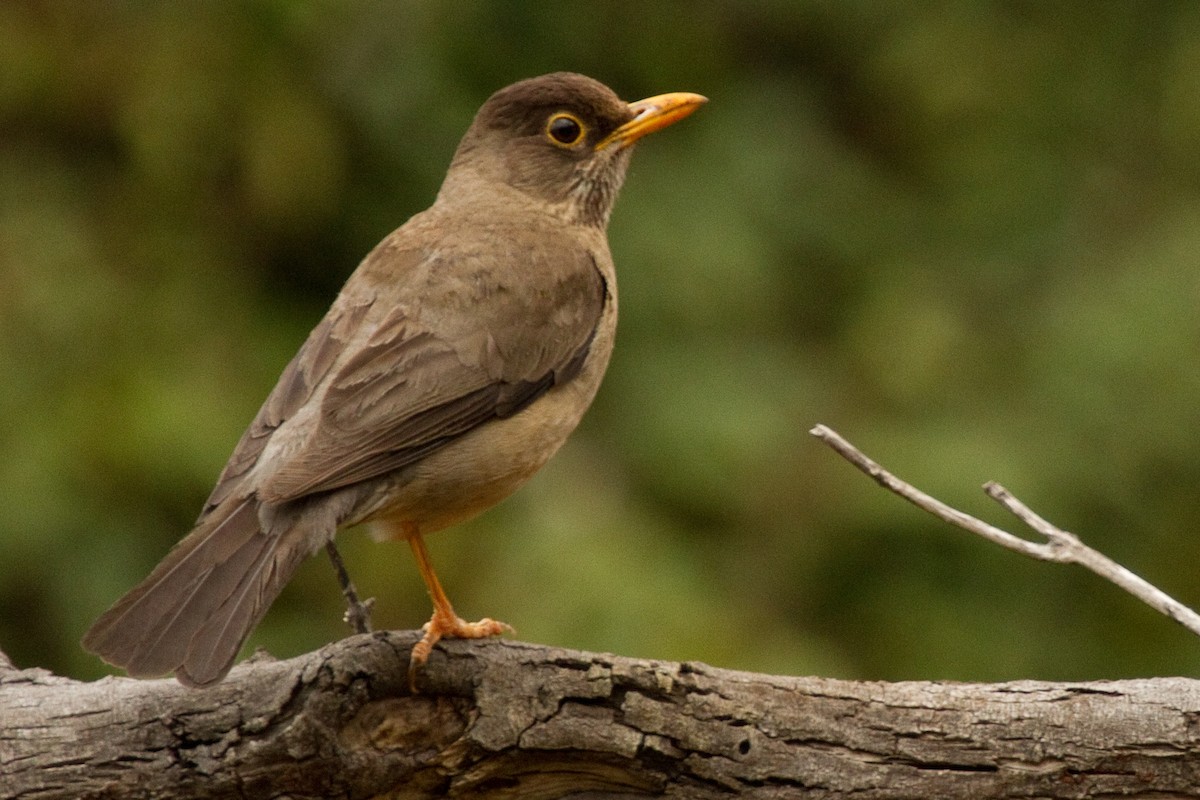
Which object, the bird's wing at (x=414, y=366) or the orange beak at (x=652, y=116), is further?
the orange beak at (x=652, y=116)

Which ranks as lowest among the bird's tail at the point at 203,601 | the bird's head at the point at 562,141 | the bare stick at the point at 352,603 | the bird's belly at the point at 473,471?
the bird's tail at the point at 203,601

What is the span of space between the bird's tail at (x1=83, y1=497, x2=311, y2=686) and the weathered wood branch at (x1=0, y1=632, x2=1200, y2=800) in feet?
0.51

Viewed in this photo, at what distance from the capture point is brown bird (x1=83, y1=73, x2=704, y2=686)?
3.72m

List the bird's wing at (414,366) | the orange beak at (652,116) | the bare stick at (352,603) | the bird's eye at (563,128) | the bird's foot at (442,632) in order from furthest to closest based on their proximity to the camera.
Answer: the bird's eye at (563,128) → the orange beak at (652,116) → the bare stick at (352,603) → the bird's wing at (414,366) → the bird's foot at (442,632)

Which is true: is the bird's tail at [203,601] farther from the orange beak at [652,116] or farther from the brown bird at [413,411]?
the orange beak at [652,116]

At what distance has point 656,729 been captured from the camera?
367 centimetres

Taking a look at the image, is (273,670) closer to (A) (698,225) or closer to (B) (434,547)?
(B) (434,547)

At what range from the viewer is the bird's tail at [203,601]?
355 centimetres

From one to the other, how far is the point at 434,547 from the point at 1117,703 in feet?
8.56

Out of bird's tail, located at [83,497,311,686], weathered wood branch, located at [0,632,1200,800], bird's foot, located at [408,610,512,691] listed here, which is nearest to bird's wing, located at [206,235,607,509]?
bird's tail, located at [83,497,311,686]

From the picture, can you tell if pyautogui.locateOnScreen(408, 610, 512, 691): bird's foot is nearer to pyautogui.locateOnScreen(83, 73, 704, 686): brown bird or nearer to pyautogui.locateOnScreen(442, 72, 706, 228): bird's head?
pyautogui.locateOnScreen(83, 73, 704, 686): brown bird

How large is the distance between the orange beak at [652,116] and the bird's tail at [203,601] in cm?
190

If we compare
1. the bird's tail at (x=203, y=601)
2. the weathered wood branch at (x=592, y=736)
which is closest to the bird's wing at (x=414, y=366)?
the bird's tail at (x=203, y=601)

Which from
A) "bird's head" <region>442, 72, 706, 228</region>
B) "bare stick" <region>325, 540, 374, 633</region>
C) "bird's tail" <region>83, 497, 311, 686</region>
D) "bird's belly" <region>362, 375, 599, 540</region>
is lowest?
"bird's tail" <region>83, 497, 311, 686</region>
